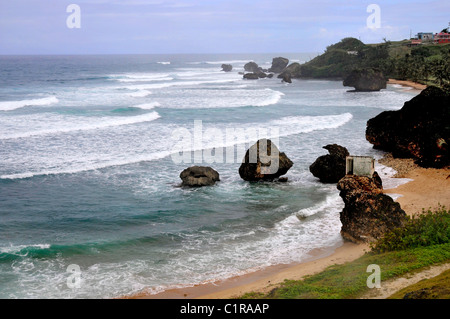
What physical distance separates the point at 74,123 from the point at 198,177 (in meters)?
21.2

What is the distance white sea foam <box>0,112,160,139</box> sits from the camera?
120 feet

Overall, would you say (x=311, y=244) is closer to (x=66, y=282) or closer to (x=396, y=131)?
(x=66, y=282)

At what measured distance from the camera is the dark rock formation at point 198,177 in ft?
76.8

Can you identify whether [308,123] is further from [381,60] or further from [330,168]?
[381,60]

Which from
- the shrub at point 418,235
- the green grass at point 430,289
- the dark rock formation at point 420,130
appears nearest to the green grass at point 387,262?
the shrub at point 418,235

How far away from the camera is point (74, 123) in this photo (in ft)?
135

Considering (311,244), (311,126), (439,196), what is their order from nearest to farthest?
1. (311,244)
2. (439,196)
3. (311,126)

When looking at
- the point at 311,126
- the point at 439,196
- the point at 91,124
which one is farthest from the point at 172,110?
the point at 439,196

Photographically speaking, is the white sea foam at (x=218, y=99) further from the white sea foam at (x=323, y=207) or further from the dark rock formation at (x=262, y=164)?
the white sea foam at (x=323, y=207)

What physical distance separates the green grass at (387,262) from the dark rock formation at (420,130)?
10.7 metres

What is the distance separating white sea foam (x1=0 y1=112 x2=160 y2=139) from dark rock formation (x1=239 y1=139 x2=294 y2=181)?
1881cm
